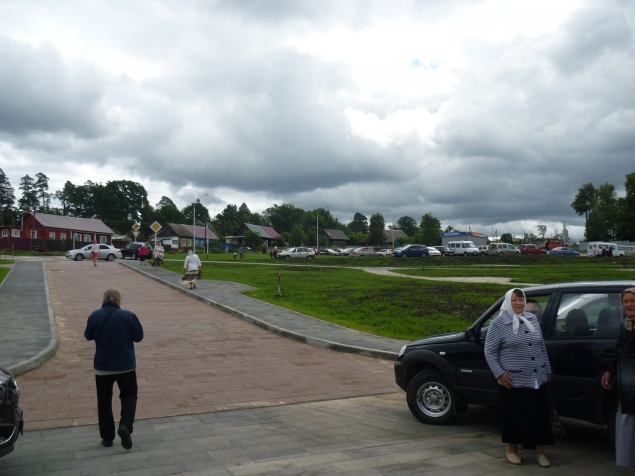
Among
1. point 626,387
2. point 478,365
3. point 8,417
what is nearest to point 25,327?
point 8,417

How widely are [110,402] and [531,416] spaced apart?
4239 millimetres

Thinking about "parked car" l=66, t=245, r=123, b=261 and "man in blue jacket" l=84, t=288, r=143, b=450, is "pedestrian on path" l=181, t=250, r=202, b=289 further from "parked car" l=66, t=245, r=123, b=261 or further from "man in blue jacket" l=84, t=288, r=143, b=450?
"parked car" l=66, t=245, r=123, b=261

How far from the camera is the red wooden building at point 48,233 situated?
240 feet

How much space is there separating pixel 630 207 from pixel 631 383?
94.3 metres

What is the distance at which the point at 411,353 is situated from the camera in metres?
6.99

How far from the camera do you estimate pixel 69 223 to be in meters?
86.2

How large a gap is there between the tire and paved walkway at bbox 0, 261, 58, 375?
21.0 feet

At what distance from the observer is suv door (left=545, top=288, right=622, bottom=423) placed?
17.9 ft

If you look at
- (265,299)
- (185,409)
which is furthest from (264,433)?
(265,299)

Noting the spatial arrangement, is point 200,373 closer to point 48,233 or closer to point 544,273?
point 544,273

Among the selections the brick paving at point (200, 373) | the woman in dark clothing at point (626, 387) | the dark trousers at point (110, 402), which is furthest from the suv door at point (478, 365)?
the dark trousers at point (110, 402)

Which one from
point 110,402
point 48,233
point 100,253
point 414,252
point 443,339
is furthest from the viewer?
point 48,233

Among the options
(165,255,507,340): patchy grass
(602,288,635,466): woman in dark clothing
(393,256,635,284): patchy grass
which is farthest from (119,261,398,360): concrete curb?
(393,256,635,284): patchy grass

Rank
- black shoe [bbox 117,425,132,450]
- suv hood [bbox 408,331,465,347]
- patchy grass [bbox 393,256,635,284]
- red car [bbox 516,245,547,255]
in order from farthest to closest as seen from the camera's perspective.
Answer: red car [bbox 516,245,547,255], patchy grass [bbox 393,256,635,284], suv hood [bbox 408,331,465,347], black shoe [bbox 117,425,132,450]
